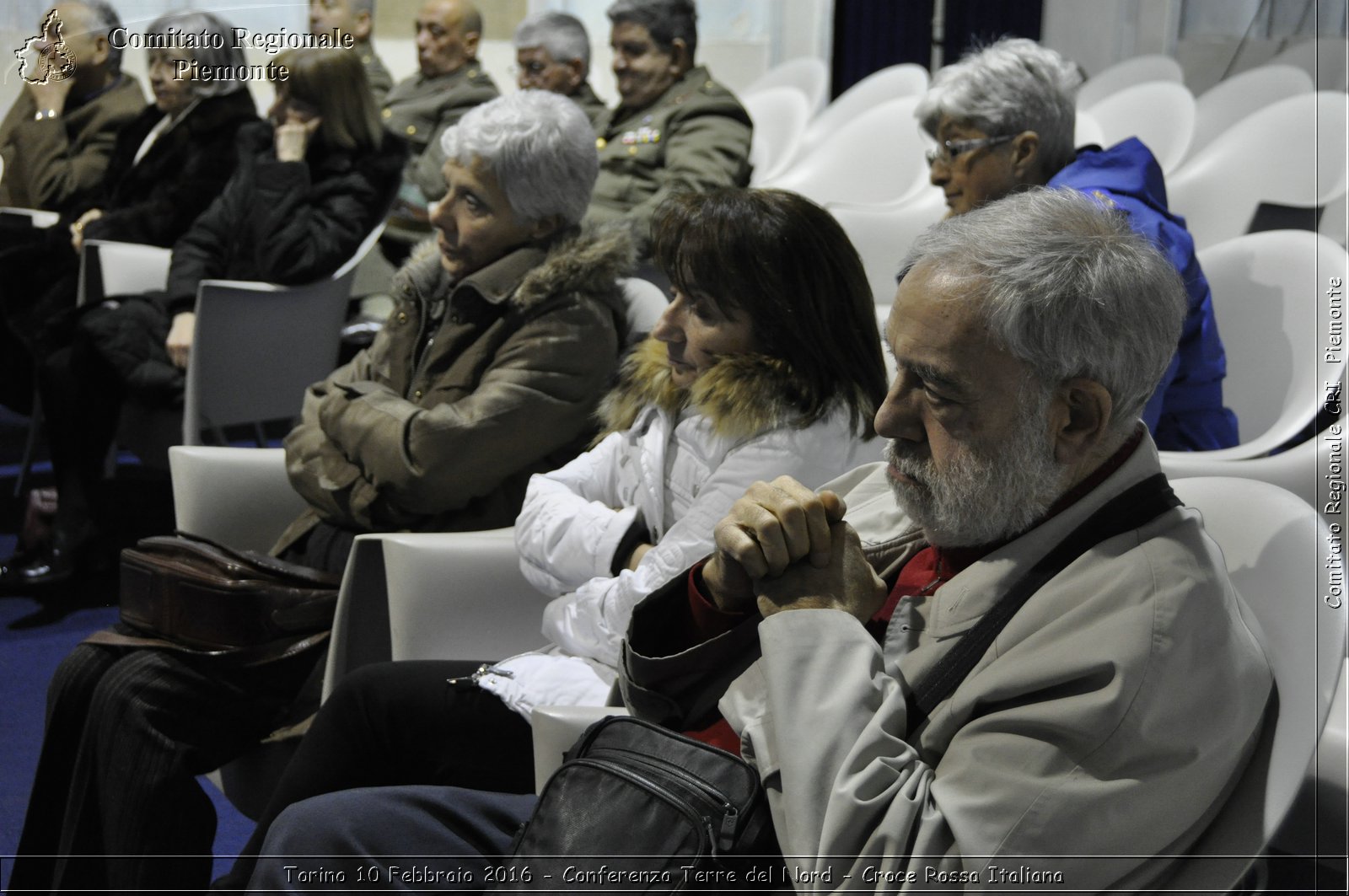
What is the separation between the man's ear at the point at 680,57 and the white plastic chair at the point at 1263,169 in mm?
1555

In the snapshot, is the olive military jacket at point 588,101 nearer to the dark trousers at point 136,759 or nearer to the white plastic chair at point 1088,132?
the white plastic chair at point 1088,132

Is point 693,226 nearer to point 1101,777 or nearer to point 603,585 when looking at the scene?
point 603,585

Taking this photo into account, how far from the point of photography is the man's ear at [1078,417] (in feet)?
3.69

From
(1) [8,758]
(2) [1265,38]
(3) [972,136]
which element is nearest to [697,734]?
(1) [8,758]

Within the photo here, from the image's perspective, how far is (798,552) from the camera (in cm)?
120

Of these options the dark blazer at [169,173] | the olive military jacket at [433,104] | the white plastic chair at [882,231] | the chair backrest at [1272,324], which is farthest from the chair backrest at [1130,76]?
the dark blazer at [169,173]

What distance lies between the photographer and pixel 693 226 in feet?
5.43

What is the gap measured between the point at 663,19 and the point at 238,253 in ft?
6.71

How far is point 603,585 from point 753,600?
0.41 metres

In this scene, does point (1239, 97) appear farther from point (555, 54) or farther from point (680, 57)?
point (555, 54)

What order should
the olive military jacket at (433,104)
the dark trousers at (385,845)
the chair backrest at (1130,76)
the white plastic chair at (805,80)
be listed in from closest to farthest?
the dark trousers at (385,845) < the olive military jacket at (433,104) < the chair backrest at (1130,76) < the white plastic chair at (805,80)

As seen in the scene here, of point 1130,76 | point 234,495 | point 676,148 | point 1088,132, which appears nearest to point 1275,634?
point 234,495

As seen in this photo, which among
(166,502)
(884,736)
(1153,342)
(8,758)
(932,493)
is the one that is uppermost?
(1153,342)

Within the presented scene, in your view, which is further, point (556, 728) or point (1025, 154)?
point (1025, 154)
